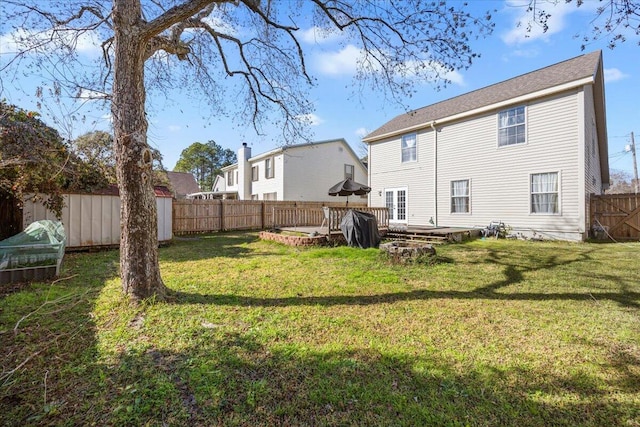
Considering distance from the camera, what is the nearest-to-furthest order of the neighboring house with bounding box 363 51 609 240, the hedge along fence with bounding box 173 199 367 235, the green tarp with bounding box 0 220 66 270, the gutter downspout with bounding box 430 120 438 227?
1. the green tarp with bounding box 0 220 66 270
2. the neighboring house with bounding box 363 51 609 240
3. the gutter downspout with bounding box 430 120 438 227
4. the hedge along fence with bounding box 173 199 367 235

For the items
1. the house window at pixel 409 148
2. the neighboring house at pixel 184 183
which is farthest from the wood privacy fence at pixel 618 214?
the neighboring house at pixel 184 183

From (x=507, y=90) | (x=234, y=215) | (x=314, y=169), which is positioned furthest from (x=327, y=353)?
(x=314, y=169)

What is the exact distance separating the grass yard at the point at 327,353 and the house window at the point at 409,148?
1035cm

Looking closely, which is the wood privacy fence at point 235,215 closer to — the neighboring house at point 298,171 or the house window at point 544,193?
the neighboring house at point 298,171

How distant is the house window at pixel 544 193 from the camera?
1023 cm

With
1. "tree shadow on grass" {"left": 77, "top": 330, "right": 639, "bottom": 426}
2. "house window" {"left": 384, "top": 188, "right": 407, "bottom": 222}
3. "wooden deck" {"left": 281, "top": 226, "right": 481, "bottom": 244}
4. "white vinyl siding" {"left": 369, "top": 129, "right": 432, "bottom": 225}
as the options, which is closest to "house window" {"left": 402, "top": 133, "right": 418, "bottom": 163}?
"white vinyl siding" {"left": 369, "top": 129, "right": 432, "bottom": 225}

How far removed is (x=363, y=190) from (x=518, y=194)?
603cm

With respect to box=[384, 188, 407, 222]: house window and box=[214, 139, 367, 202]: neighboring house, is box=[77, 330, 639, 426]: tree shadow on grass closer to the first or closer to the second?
box=[384, 188, 407, 222]: house window

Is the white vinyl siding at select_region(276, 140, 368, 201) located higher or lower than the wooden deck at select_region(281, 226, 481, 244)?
higher

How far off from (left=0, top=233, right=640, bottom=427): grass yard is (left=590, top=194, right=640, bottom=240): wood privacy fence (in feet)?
24.6

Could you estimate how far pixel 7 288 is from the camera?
4.54 metres

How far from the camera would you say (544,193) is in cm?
1049

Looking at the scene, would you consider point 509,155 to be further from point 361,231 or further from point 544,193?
point 361,231

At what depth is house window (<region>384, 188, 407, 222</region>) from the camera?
15.0m
